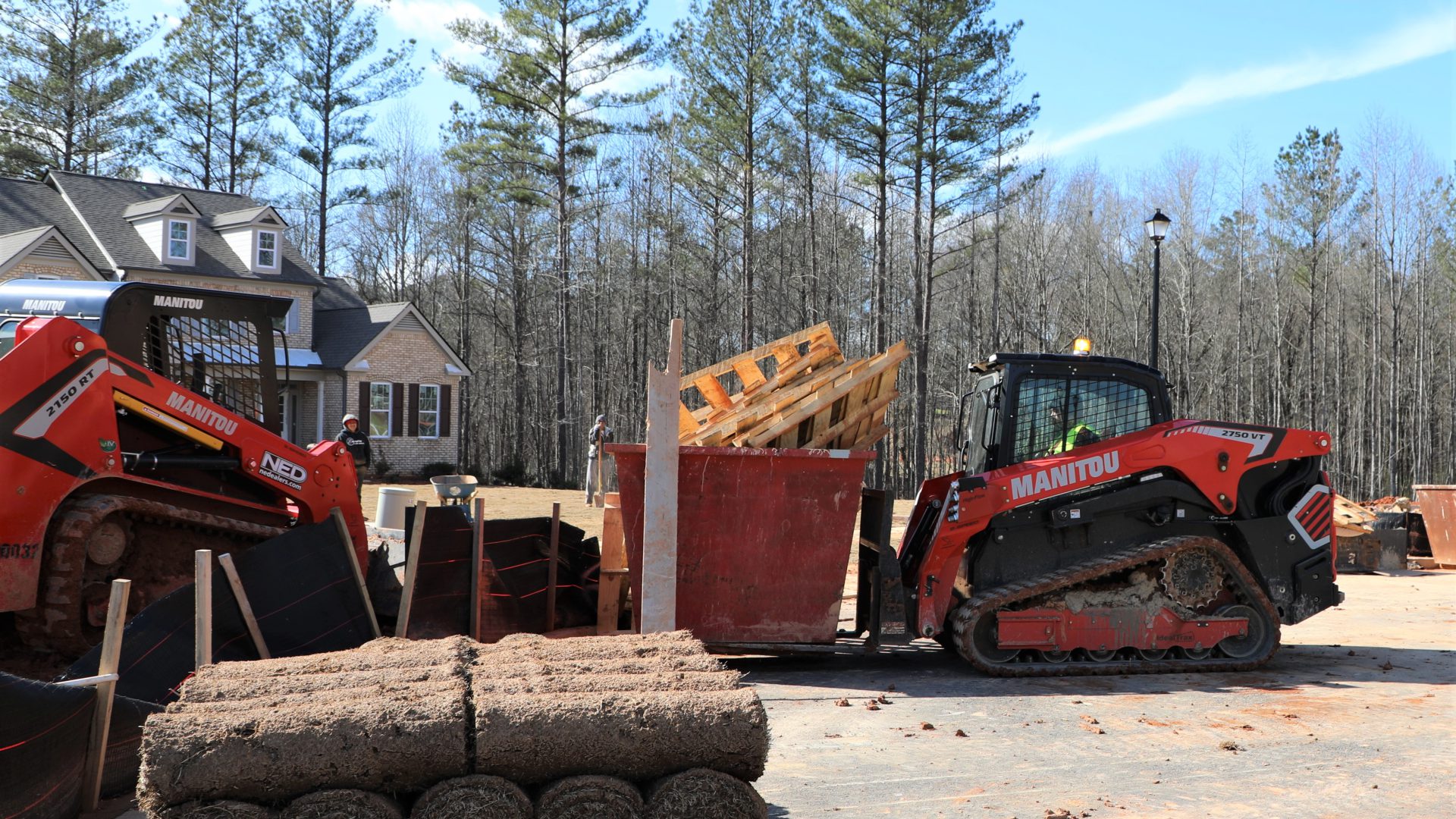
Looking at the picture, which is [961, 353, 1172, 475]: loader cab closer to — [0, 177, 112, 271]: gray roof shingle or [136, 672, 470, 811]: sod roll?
[136, 672, 470, 811]: sod roll

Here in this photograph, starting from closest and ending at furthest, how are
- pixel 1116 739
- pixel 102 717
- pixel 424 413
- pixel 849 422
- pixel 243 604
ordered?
pixel 102 717 → pixel 1116 739 → pixel 243 604 → pixel 849 422 → pixel 424 413

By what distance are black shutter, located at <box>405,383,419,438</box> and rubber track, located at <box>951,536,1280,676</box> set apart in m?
24.6

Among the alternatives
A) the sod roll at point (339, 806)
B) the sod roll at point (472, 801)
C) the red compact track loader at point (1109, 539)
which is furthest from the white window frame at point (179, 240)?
the sod roll at point (472, 801)

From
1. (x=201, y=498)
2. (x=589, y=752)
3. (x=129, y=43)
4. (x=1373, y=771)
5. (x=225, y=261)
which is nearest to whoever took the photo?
(x=589, y=752)

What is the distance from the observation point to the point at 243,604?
6559 millimetres

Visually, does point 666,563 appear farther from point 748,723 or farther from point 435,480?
point 435,480

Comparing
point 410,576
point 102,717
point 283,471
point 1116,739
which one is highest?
point 283,471

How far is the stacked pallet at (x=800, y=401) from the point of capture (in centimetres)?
821

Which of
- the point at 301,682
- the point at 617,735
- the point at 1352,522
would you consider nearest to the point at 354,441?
the point at 301,682

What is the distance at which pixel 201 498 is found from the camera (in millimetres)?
8320

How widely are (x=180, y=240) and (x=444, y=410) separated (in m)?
8.19

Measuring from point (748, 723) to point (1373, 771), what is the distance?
370 cm

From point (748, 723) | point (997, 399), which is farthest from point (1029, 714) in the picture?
point (748, 723)

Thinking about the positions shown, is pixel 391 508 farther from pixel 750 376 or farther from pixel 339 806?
pixel 339 806
